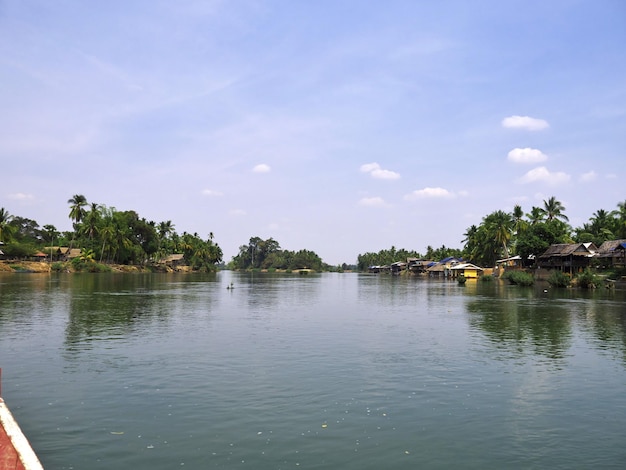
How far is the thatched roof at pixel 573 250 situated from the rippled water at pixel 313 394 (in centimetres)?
5583

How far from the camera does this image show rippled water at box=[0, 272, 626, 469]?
10.3m

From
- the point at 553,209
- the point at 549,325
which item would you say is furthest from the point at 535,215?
the point at 549,325

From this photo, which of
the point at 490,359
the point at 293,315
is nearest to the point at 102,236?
the point at 293,315

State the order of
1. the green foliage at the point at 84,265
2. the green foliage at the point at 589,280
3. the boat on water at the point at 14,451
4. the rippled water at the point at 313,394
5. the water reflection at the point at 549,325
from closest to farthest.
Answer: the boat on water at the point at 14,451 → the rippled water at the point at 313,394 → the water reflection at the point at 549,325 → the green foliage at the point at 589,280 → the green foliage at the point at 84,265

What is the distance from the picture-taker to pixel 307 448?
34.3 ft

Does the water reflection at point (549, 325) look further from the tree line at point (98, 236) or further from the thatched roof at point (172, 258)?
the thatched roof at point (172, 258)

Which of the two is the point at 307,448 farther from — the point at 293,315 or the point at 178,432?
the point at 293,315

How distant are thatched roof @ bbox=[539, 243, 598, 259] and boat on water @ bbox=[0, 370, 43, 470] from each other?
280ft

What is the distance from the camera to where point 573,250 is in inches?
3123

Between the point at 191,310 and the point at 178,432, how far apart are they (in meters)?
28.5

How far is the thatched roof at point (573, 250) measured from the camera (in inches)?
3108

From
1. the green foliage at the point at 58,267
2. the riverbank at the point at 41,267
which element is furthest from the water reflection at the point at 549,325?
the green foliage at the point at 58,267

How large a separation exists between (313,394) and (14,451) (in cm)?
811

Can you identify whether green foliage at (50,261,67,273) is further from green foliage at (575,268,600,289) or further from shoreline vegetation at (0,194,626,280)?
green foliage at (575,268,600,289)
